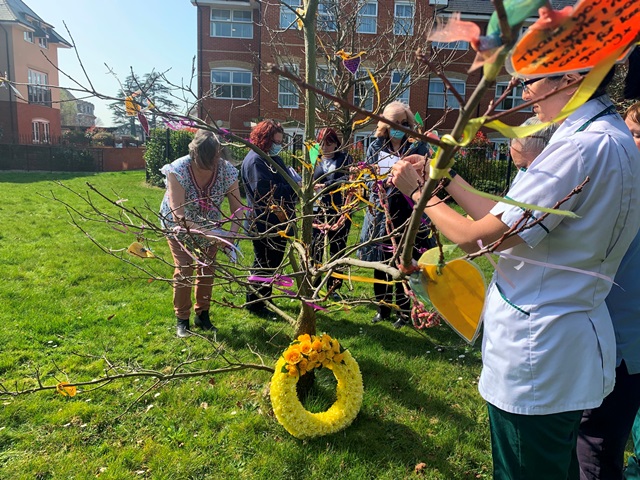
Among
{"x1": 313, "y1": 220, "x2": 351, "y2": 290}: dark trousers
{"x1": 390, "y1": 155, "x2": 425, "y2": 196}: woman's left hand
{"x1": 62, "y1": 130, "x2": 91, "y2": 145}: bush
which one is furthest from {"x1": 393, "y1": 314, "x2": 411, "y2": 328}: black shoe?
{"x1": 62, "y1": 130, "x2": 91, "y2": 145}: bush

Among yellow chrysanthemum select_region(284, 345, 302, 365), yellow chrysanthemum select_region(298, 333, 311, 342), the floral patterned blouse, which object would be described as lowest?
yellow chrysanthemum select_region(284, 345, 302, 365)

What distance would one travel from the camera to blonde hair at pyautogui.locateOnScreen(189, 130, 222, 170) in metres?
3.52

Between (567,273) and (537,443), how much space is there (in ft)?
1.71

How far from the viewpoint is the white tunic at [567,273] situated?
1.19 m

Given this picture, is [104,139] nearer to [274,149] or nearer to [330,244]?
[274,149]

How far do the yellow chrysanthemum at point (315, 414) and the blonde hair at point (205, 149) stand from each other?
1.70m

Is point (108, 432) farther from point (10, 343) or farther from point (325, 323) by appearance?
point (325, 323)

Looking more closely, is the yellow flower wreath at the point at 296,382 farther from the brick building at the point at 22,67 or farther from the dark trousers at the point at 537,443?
the brick building at the point at 22,67

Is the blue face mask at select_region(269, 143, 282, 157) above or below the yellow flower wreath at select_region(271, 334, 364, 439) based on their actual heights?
above

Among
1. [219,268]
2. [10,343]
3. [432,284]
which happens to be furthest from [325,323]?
[432,284]

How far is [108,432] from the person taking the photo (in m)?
2.70

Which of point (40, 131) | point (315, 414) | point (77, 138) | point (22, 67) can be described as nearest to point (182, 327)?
point (315, 414)

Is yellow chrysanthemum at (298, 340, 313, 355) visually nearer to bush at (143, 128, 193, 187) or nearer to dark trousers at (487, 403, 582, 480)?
dark trousers at (487, 403, 582, 480)

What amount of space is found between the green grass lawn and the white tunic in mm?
1428
